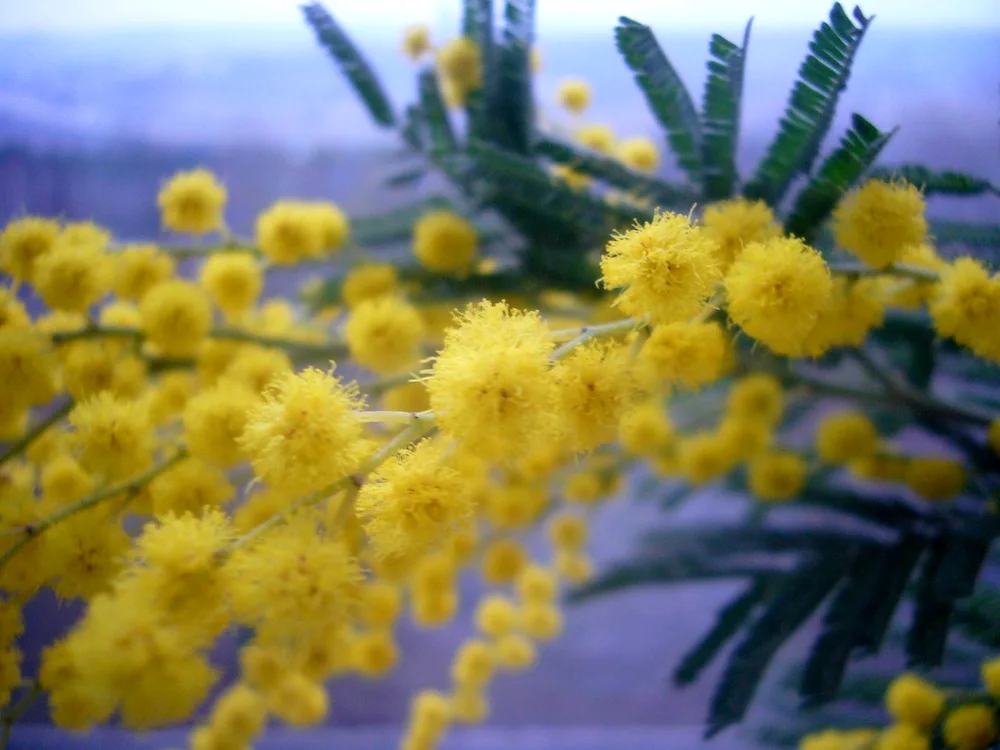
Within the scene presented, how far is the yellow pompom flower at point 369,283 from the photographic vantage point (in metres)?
0.93

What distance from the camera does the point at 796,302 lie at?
0.54 meters

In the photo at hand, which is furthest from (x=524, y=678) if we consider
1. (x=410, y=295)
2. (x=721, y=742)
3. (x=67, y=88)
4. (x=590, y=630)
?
(x=67, y=88)

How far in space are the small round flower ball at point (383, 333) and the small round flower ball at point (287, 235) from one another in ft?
0.51

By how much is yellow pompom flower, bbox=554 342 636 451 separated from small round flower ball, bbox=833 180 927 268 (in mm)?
228

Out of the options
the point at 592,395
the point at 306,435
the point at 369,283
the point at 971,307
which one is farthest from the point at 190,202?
the point at 971,307

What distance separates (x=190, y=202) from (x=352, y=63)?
257 mm

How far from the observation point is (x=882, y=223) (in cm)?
58

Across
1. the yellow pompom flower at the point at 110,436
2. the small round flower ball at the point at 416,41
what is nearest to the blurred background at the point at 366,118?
the small round flower ball at the point at 416,41

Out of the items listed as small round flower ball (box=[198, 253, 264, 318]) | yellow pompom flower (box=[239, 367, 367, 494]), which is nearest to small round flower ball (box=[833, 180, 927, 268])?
yellow pompom flower (box=[239, 367, 367, 494])

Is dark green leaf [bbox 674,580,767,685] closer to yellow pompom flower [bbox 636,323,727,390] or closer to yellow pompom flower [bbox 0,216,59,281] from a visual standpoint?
yellow pompom flower [bbox 636,323,727,390]

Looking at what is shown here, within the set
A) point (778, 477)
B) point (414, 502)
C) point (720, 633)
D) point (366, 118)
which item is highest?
point (366, 118)

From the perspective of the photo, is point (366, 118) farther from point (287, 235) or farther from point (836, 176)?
point (836, 176)

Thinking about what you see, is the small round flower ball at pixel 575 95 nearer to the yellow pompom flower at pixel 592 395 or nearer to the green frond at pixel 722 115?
the green frond at pixel 722 115

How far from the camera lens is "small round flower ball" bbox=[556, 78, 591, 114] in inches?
43.7
